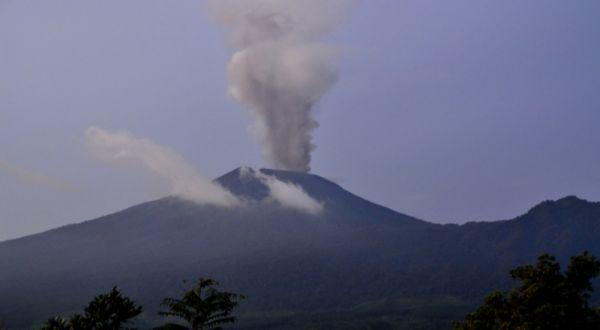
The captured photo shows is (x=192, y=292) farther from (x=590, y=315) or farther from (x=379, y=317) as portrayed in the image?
(x=379, y=317)

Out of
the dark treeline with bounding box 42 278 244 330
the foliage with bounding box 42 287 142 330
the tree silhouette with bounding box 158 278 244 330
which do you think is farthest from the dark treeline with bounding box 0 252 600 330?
the foliage with bounding box 42 287 142 330

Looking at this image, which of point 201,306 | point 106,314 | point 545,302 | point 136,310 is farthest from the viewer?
point 136,310

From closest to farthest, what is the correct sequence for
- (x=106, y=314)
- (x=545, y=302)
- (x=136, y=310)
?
(x=545, y=302), (x=106, y=314), (x=136, y=310)

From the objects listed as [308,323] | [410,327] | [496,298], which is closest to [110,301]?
[496,298]

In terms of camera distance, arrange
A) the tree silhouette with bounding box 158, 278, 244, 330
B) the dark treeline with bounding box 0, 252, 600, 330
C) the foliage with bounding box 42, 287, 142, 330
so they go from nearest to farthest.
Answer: the tree silhouette with bounding box 158, 278, 244, 330
the dark treeline with bounding box 0, 252, 600, 330
the foliage with bounding box 42, 287, 142, 330

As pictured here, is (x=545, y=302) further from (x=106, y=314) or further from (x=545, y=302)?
(x=106, y=314)

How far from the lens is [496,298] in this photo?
2681 cm

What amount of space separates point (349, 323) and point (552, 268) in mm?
160050

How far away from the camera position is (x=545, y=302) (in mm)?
24609

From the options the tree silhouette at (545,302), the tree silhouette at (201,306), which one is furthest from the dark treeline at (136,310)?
the tree silhouette at (545,302)

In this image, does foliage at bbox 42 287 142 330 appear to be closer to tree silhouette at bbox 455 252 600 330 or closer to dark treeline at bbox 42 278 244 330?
dark treeline at bbox 42 278 244 330

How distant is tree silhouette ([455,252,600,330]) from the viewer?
2394cm

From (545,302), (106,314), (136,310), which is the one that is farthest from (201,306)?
(545,302)

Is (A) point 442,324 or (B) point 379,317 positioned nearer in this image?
(A) point 442,324
